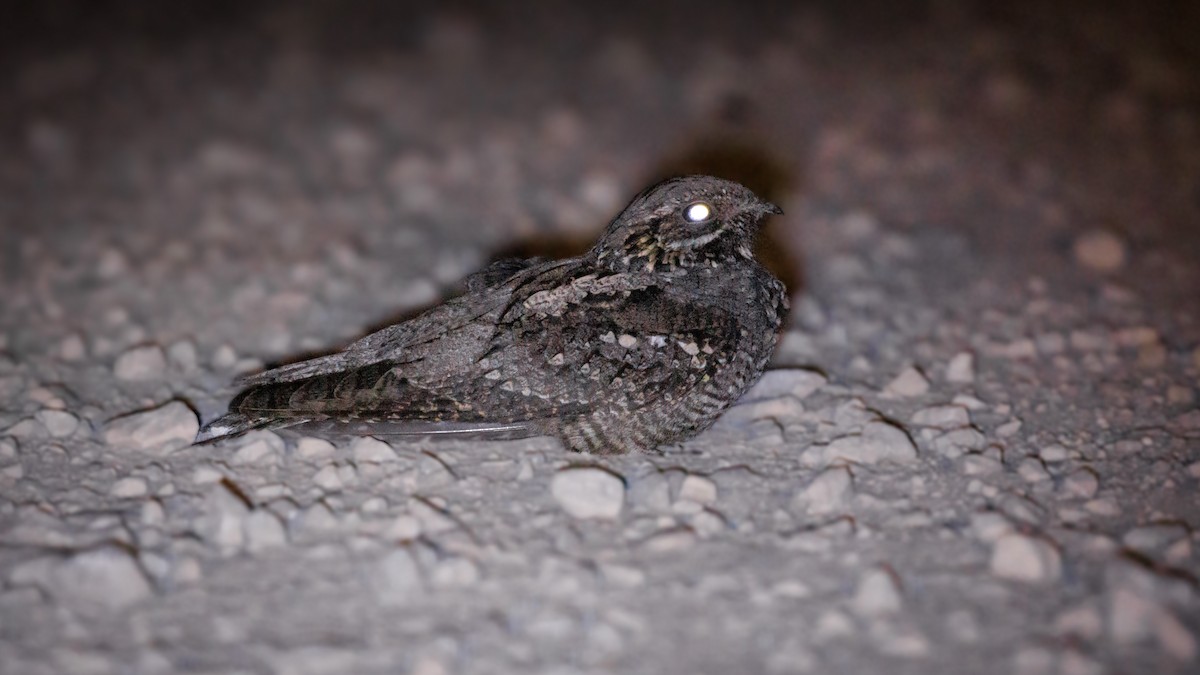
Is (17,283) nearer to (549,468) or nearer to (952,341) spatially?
(549,468)

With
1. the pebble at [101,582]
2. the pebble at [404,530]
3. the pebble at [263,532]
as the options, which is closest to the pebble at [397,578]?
the pebble at [404,530]

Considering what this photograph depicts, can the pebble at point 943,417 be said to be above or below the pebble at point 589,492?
above

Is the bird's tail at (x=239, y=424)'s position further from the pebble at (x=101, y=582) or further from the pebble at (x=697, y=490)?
the pebble at (x=697, y=490)

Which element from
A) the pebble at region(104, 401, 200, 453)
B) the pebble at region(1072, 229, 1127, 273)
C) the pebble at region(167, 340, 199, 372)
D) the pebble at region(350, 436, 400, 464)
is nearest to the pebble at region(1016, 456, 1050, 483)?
the pebble at region(350, 436, 400, 464)

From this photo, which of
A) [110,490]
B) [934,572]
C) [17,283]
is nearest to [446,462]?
[110,490]

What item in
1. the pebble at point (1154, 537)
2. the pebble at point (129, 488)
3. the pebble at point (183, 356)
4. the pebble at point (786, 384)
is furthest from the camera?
the pebble at point (183, 356)

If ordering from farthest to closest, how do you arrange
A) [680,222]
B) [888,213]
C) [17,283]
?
[888,213]
[17,283]
[680,222]
